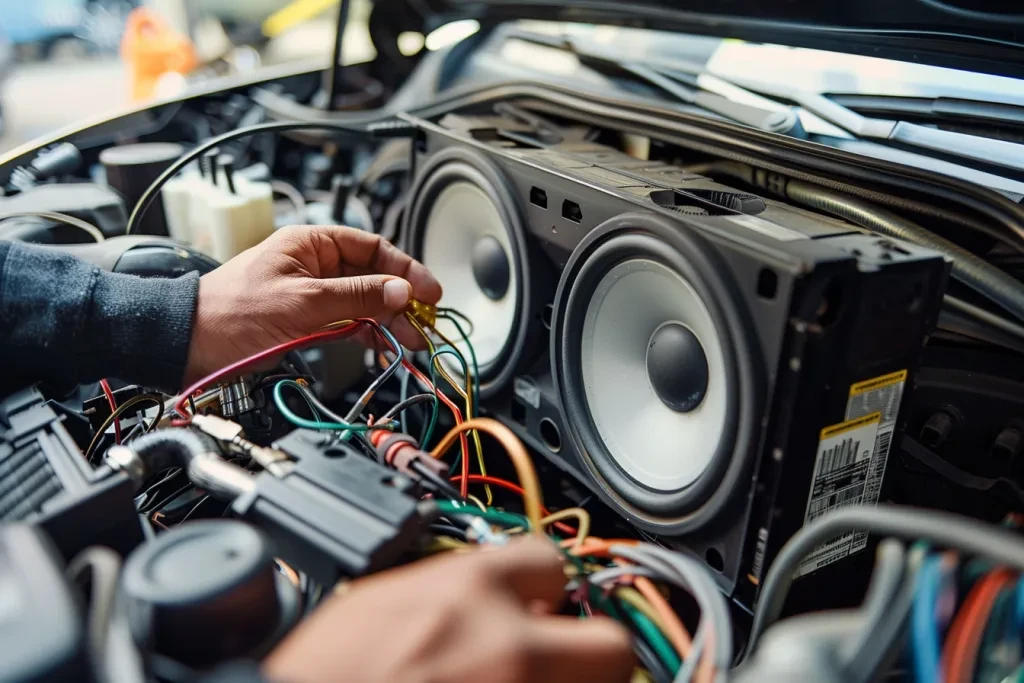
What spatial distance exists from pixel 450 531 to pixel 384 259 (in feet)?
1.50

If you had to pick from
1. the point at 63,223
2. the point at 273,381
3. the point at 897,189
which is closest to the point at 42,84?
the point at 63,223

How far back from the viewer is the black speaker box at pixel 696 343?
1.99ft

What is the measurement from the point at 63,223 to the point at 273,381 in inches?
18.5

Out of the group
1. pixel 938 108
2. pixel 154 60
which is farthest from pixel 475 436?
pixel 154 60

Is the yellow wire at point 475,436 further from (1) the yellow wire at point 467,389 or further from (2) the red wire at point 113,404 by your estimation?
(2) the red wire at point 113,404

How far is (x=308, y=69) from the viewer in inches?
64.0

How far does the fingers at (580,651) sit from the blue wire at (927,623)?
6.3 inches

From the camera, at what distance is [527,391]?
36.6 inches

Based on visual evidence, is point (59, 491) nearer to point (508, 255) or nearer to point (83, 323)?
point (83, 323)

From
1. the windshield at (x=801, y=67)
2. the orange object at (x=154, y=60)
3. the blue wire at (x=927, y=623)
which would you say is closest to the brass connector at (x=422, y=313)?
the windshield at (x=801, y=67)

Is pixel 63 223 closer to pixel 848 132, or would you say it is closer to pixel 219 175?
pixel 219 175

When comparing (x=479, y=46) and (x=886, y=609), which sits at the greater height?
(x=479, y=46)

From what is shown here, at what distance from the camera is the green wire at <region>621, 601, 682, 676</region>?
567 millimetres

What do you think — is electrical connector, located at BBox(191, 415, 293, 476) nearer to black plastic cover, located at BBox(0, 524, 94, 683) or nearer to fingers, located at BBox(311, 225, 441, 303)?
black plastic cover, located at BBox(0, 524, 94, 683)
